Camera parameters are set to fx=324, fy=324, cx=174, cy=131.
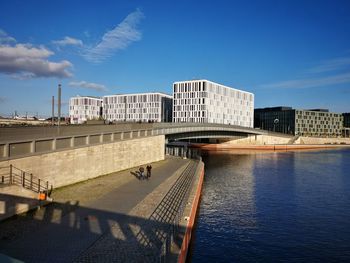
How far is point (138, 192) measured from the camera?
26.9 meters

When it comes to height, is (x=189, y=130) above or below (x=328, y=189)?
above

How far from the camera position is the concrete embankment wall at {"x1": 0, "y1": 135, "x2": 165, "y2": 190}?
2548 centimetres

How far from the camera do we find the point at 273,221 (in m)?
25.0

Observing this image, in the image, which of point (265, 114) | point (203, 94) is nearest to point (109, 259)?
point (203, 94)

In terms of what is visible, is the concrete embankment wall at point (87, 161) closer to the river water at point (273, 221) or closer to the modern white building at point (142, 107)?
the river water at point (273, 221)

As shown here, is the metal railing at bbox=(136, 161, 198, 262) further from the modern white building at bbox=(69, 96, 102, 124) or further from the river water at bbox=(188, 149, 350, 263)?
the modern white building at bbox=(69, 96, 102, 124)

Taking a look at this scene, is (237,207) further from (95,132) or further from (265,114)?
(265,114)

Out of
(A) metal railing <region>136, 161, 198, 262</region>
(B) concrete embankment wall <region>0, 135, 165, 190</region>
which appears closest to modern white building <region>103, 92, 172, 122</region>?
(B) concrete embankment wall <region>0, 135, 165, 190</region>

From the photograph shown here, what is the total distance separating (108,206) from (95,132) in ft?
46.4

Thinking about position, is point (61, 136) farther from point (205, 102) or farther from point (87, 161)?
point (205, 102)

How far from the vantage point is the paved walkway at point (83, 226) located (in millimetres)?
14070

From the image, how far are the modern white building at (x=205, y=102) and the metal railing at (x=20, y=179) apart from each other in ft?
374

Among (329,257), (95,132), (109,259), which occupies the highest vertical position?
(95,132)

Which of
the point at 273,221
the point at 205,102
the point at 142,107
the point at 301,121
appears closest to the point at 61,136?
the point at 273,221
